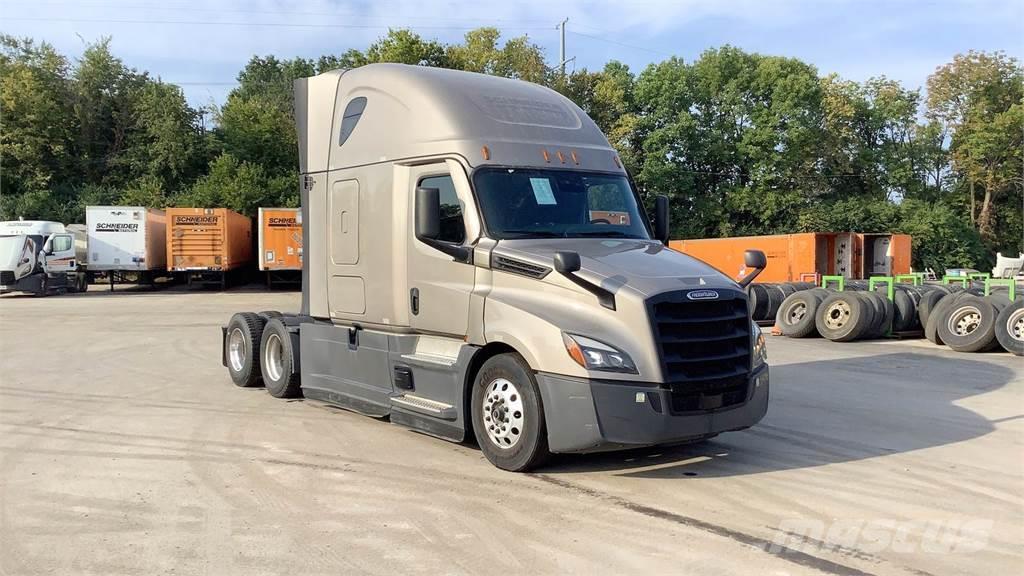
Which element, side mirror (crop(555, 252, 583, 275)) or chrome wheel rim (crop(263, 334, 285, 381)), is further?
chrome wheel rim (crop(263, 334, 285, 381))

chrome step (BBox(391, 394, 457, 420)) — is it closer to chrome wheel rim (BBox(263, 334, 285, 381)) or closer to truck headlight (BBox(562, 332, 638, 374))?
truck headlight (BBox(562, 332, 638, 374))

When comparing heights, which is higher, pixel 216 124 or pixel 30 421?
pixel 216 124

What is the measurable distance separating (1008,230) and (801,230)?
1949 cm

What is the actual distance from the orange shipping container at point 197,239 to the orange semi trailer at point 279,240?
5.46 ft

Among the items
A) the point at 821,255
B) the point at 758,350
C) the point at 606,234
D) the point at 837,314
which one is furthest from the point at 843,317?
the point at 606,234

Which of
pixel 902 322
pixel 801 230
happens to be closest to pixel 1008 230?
pixel 801 230

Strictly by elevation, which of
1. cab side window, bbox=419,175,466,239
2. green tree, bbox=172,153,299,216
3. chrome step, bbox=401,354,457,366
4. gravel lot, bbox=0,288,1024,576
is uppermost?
green tree, bbox=172,153,299,216

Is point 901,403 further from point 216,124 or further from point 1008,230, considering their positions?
point 1008,230

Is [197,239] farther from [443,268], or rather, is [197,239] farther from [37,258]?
[443,268]

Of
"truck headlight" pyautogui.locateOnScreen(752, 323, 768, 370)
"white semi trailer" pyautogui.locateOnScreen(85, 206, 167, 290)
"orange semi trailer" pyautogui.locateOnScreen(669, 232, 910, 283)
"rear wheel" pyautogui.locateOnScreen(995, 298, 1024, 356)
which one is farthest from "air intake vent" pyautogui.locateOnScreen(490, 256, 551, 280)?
"white semi trailer" pyautogui.locateOnScreen(85, 206, 167, 290)

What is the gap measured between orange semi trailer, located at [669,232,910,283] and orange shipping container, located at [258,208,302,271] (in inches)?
691

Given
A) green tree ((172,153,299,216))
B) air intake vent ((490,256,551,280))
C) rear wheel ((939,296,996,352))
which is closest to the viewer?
air intake vent ((490,256,551,280))

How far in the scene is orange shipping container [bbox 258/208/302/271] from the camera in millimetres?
34812

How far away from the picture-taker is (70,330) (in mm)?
19188
